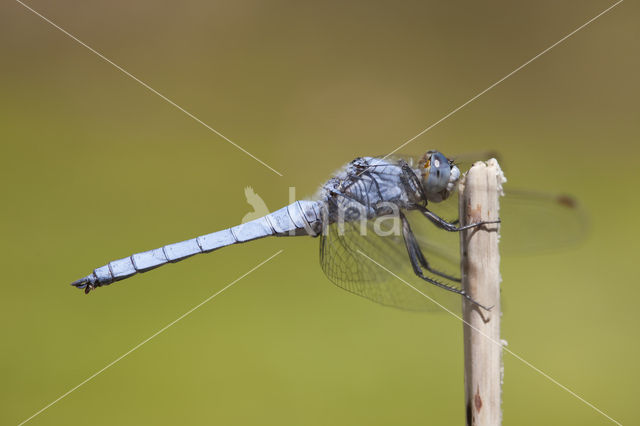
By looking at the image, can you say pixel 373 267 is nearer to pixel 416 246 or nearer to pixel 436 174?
pixel 416 246

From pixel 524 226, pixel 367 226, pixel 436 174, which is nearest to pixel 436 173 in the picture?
pixel 436 174

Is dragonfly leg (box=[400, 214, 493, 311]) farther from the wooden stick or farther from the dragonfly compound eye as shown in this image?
the wooden stick

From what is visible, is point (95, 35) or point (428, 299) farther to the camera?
point (95, 35)

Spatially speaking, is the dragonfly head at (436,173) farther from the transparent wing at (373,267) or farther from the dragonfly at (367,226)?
the transparent wing at (373,267)

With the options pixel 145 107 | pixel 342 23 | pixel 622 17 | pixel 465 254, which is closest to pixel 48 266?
pixel 145 107

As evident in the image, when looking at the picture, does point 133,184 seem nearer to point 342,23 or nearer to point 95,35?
point 95,35

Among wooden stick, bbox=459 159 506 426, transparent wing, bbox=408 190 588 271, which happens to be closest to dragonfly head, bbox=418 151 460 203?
transparent wing, bbox=408 190 588 271
